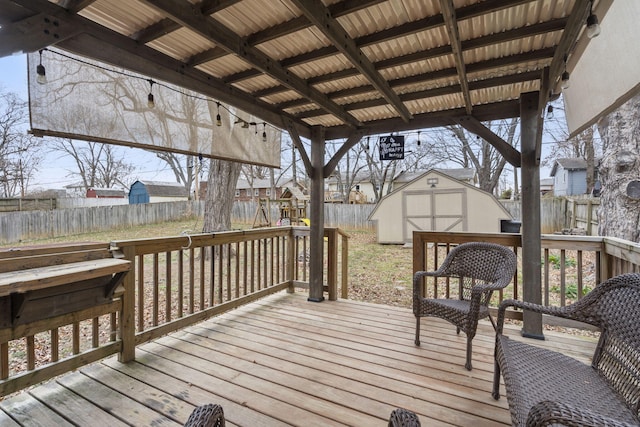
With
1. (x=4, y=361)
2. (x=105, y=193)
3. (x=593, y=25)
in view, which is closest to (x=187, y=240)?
(x=4, y=361)

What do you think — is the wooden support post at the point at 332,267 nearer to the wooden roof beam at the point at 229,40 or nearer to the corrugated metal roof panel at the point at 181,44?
the wooden roof beam at the point at 229,40

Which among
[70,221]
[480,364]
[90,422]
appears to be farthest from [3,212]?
[480,364]

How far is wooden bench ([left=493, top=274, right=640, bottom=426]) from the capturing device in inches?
48.7

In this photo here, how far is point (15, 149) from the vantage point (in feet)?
33.2

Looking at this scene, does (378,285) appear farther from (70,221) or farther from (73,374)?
(70,221)

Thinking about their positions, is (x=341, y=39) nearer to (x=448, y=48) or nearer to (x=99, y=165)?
(x=448, y=48)

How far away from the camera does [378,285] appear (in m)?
5.98

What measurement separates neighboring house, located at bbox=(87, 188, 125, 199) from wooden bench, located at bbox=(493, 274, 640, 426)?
2644 cm

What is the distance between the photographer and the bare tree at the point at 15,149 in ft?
29.7

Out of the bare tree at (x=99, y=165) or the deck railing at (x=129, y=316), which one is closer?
the deck railing at (x=129, y=316)

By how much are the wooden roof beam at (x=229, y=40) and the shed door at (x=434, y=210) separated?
8677mm

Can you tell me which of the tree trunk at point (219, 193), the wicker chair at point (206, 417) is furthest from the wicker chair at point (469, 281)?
the tree trunk at point (219, 193)

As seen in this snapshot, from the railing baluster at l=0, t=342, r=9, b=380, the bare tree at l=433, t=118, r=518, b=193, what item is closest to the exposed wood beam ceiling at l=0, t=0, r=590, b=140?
the railing baluster at l=0, t=342, r=9, b=380

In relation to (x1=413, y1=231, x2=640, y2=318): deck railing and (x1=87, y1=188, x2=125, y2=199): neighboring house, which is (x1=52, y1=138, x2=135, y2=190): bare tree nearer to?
(x1=87, y1=188, x2=125, y2=199): neighboring house
